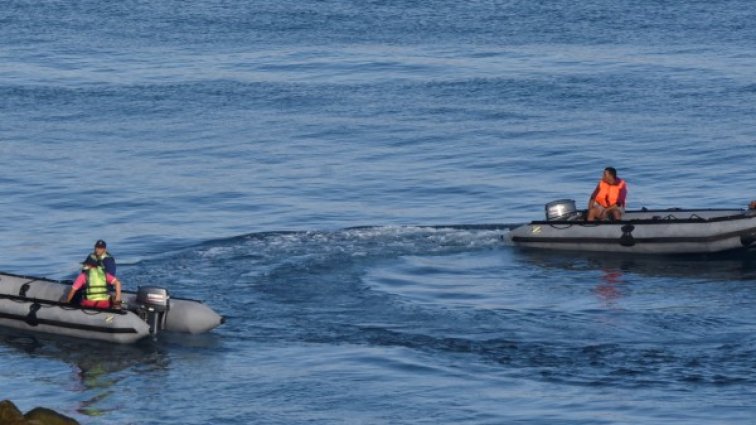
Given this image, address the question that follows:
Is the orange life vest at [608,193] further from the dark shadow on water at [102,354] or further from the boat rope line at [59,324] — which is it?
the boat rope line at [59,324]

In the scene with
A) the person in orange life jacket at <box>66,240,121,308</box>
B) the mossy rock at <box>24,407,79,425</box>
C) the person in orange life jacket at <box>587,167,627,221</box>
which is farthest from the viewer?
the person in orange life jacket at <box>587,167,627,221</box>

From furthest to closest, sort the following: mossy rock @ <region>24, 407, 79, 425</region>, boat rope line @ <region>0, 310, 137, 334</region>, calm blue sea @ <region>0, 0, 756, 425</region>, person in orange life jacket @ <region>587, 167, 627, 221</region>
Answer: person in orange life jacket @ <region>587, 167, 627, 221</region> < boat rope line @ <region>0, 310, 137, 334</region> < calm blue sea @ <region>0, 0, 756, 425</region> < mossy rock @ <region>24, 407, 79, 425</region>

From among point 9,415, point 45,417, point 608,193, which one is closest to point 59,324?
point 45,417

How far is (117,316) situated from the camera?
2498cm

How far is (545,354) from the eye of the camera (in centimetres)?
2367

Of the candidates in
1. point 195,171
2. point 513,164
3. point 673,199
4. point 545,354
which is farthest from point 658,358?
point 195,171

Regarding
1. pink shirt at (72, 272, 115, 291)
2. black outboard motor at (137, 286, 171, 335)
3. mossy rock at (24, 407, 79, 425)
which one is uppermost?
pink shirt at (72, 272, 115, 291)

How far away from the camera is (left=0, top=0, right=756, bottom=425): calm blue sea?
22906 mm

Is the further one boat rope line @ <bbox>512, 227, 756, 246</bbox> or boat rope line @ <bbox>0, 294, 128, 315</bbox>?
boat rope line @ <bbox>512, 227, 756, 246</bbox>

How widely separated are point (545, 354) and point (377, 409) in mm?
3159

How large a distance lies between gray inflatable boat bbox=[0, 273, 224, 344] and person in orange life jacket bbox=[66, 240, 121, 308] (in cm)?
27

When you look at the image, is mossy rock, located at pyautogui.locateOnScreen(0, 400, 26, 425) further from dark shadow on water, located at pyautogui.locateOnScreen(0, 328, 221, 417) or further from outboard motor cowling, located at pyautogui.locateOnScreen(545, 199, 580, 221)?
outboard motor cowling, located at pyautogui.locateOnScreen(545, 199, 580, 221)

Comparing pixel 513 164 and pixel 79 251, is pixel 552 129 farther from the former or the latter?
pixel 79 251

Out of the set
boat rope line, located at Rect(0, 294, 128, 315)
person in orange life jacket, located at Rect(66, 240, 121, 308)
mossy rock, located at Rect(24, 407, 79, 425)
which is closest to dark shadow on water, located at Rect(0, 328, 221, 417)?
boat rope line, located at Rect(0, 294, 128, 315)
